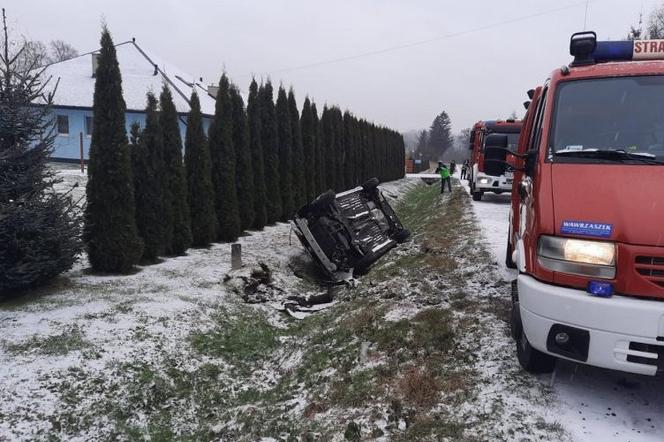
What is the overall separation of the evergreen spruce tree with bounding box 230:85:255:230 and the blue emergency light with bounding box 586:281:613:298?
410 inches

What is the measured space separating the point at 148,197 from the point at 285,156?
714 centimetres

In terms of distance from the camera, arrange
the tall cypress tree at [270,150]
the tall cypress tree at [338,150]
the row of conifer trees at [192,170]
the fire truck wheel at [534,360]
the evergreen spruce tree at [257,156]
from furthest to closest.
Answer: the tall cypress tree at [338,150]
the tall cypress tree at [270,150]
the evergreen spruce tree at [257,156]
the row of conifer trees at [192,170]
the fire truck wheel at [534,360]

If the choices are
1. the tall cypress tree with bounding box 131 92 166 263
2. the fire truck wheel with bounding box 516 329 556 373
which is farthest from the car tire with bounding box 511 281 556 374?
the tall cypress tree with bounding box 131 92 166 263

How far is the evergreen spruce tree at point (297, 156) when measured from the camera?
1608 centimetres

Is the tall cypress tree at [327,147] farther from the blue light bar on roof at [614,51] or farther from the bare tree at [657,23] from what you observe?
the bare tree at [657,23]

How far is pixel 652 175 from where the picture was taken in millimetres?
2951

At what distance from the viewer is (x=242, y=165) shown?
12.4m

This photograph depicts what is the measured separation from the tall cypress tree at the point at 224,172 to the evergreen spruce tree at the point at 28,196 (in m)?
4.75

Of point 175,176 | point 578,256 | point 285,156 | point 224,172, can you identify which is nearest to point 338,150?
point 285,156

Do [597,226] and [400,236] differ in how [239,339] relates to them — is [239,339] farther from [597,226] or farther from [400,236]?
[400,236]

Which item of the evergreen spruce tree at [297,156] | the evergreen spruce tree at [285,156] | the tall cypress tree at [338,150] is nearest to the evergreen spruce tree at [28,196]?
the evergreen spruce tree at [285,156]

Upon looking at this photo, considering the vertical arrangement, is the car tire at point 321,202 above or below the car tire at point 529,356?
above

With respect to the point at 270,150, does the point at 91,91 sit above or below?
above

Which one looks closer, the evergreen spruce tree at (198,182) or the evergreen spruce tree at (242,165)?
the evergreen spruce tree at (198,182)
